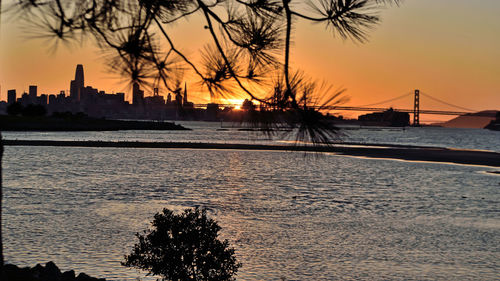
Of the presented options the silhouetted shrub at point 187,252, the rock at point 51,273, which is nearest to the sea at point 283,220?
the rock at point 51,273

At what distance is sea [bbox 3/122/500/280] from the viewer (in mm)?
12586

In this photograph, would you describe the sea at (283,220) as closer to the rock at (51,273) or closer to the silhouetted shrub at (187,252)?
the rock at (51,273)

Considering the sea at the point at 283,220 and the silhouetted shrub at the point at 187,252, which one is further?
the sea at the point at 283,220

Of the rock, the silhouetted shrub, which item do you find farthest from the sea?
the silhouetted shrub

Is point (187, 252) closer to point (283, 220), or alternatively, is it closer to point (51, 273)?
point (51, 273)

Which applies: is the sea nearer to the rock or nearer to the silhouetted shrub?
the rock

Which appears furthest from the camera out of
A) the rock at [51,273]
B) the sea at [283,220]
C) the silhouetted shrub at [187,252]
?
the sea at [283,220]

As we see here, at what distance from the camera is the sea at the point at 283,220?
→ 12.6m

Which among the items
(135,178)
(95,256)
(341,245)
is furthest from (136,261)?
(135,178)

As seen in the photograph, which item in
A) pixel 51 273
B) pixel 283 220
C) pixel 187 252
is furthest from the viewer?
pixel 283 220

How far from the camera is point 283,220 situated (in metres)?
18.6

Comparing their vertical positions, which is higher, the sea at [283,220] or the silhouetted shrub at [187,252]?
the silhouetted shrub at [187,252]

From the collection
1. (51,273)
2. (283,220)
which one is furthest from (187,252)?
(283,220)

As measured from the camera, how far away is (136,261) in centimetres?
945
